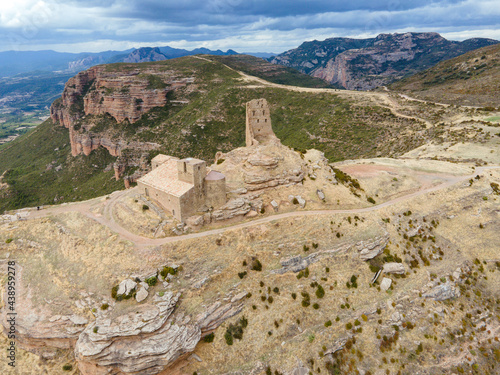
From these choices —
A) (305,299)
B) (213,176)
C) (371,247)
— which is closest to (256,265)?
(305,299)

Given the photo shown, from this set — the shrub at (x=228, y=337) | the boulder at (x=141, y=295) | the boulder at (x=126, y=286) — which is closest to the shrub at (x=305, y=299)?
the shrub at (x=228, y=337)

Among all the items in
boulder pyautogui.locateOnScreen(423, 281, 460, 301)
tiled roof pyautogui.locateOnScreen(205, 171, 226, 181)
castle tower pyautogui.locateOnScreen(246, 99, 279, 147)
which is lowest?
boulder pyautogui.locateOnScreen(423, 281, 460, 301)

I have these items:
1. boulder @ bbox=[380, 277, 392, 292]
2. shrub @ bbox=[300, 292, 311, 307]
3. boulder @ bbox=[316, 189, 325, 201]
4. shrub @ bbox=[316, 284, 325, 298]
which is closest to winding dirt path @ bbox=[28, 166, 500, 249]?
boulder @ bbox=[316, 189, 325, 201]

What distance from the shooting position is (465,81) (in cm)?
12081

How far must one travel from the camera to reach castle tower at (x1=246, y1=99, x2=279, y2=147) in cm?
5250

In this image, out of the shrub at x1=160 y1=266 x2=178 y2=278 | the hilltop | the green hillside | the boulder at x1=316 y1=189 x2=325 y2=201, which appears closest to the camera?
the shrub at x1=160 y1=266 x2=178 y2=278

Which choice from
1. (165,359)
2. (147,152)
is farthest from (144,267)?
(147,152)

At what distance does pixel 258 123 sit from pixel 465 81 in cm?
12214

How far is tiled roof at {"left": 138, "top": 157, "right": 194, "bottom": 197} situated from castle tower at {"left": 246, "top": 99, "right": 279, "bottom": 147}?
54.3 ft

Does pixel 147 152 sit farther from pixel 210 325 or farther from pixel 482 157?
pixel 482 157

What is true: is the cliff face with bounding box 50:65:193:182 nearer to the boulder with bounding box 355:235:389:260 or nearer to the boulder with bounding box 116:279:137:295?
the boulder with bounding box 116:279:137:295

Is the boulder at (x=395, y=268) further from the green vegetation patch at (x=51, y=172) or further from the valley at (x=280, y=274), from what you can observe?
the green vegetation patch at (x=51, y=172)

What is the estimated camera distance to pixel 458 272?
3984 cm

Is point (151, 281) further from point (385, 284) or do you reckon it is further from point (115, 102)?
point (115, 102)
